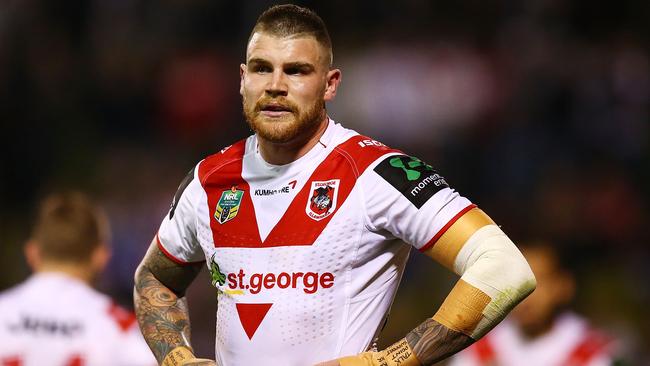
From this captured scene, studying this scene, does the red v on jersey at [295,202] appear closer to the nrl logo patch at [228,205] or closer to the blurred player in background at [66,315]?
the nrl logo patch at [228,205]

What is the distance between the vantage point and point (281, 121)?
13.2 feet

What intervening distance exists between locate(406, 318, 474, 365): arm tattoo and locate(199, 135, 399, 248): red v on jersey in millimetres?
503

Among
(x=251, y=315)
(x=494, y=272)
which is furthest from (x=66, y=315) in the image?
(x=494, y=272)

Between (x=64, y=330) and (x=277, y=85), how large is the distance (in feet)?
7.07

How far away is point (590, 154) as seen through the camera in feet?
34.8

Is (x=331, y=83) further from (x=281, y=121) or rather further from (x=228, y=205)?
(x=228, y=205)

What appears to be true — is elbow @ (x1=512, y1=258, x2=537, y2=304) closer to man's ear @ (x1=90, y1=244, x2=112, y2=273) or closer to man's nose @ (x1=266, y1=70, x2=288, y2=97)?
man's nose @ (x1=266, y1=70, x2=288, y2=97)

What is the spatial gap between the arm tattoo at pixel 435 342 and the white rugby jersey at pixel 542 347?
11.9 ft

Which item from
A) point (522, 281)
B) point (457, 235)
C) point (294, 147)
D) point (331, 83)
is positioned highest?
point (331, 83)

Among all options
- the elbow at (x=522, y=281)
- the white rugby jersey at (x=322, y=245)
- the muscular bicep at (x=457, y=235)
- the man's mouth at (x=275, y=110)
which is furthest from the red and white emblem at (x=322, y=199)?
the elbow at (x=522, y=281)

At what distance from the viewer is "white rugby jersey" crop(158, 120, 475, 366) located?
3.87m

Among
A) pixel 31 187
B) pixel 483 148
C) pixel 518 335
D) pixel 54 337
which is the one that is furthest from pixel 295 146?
pixel 31 187

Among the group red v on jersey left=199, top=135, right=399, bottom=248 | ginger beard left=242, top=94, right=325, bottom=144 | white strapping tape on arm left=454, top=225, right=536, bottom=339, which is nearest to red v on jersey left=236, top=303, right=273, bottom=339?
red v on jersey left=199, top=135, right=399, bottom=248

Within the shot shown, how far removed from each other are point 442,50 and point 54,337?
21.0ft
